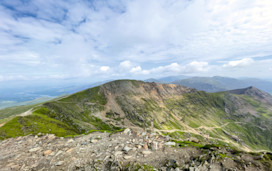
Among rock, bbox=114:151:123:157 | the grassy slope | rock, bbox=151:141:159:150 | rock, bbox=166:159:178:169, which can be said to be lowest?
the grassy slope

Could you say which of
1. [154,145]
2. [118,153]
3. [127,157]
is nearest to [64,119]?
[118,153]

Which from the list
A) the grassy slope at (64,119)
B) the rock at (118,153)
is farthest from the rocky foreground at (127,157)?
the grassy slope at (64,119)

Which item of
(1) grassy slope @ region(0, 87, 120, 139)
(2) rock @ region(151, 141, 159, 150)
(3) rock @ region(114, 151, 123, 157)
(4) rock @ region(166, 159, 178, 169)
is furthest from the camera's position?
(1) grassy slope @ region(0, 87, 120, 139)

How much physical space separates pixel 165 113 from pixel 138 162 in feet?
642

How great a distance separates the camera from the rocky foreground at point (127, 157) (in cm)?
1490

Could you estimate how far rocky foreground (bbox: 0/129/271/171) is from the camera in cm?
1490

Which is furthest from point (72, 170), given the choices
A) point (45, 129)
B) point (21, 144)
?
point (45, 129)

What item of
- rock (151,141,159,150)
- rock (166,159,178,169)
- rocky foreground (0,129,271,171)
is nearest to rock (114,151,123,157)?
rocky foreground (0,129,271,171)

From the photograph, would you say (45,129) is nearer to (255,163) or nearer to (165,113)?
(255,163)

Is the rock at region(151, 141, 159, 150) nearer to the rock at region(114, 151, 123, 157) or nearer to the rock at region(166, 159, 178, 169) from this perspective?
the rock at region(166, 159, 178, 169)

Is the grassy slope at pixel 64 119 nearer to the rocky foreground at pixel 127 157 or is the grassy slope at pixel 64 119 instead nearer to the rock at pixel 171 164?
the rocky foreground at pixel 127 157

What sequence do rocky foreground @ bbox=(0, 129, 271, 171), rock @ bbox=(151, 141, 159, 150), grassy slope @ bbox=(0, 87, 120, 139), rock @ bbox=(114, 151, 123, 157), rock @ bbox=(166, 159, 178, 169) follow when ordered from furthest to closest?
grassy slope @ bbox=(0, 87, 120, 139) < rock @ bbox=(151, 141, 159, 150) < rock @ bbox=(114, 151, 123, 157) < rocky foreground @ bbox=(0, 129, 271, 171) < rock @ bbox=(166, 159, 178, 169)

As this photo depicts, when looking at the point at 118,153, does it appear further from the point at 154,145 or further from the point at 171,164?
the point at 171,164

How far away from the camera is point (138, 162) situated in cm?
1552
